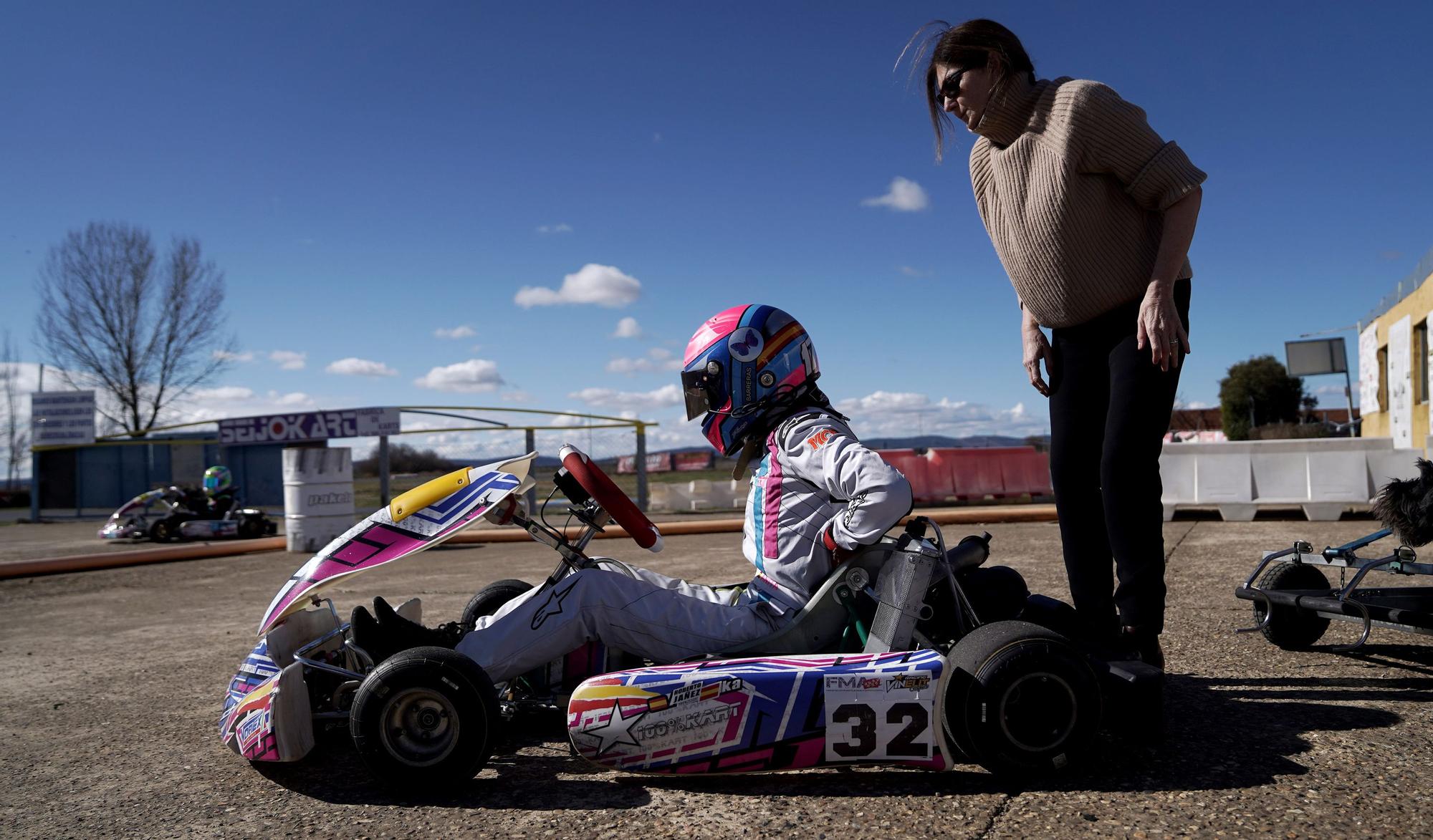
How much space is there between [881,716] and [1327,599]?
2088mm

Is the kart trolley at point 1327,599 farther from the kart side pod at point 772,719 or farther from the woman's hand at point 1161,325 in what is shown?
the kart side pod at point 772,719

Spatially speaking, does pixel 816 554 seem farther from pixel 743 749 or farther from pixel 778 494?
pixel 743 749

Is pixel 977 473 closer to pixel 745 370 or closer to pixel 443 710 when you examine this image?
pixel 745 370

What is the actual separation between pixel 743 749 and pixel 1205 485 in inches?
365

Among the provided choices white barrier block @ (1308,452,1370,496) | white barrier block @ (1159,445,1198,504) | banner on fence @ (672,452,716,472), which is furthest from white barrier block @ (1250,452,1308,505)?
banner on fence @ (672,452,716,472)

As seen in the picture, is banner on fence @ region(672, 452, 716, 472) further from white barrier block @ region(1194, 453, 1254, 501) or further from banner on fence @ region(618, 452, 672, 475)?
white barrier block @ region(1194, 453, 1254, 501)

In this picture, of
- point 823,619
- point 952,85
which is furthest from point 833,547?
point 952,85

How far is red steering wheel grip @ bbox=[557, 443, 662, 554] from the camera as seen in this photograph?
8.46ft

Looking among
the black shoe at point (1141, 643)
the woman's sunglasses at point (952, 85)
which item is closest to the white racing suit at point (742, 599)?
the black shoe at point (1141, 643)

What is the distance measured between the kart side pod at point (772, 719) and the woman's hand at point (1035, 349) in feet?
3.83

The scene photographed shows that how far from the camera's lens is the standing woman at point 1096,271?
258 centimetres

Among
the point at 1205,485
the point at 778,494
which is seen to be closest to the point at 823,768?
the point at 778,494

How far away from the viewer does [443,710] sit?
90.7 inches

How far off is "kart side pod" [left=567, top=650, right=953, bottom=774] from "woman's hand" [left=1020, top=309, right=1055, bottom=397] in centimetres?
117
